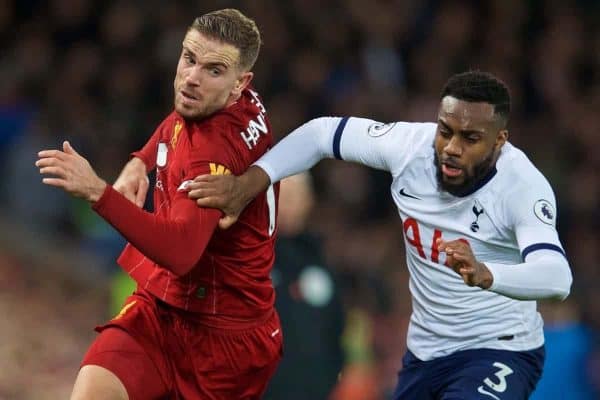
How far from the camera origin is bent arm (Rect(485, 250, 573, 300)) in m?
4.30

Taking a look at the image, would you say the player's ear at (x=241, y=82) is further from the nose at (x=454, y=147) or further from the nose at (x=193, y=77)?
the nose at (x=454, y=147)

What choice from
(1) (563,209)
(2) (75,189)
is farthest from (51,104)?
(2) (75,189)

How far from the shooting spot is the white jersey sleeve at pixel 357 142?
5.07 meters

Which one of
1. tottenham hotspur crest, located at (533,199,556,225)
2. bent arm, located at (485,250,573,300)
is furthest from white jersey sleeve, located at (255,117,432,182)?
bent arm, located at (485,250,573,300)

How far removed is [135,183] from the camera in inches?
199

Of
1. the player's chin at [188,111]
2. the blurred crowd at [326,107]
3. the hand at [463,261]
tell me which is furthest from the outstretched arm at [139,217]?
the blurred crowd at [326,107]

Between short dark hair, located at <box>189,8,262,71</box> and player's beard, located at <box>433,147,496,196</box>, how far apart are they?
874mm

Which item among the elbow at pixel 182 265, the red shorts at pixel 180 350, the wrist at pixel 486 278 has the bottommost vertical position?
the red shorts at pixel 180 350

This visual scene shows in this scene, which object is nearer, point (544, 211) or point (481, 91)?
point (544, 211)

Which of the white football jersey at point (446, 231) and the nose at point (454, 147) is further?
the white football jersey at point (446, 231)

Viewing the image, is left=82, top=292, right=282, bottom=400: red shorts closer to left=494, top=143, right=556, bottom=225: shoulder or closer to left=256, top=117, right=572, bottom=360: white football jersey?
left=256, top=117, right=572, bottom=360: white football jersey

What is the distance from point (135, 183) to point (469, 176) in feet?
4.45

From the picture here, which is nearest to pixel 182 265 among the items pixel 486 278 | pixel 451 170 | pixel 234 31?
pixel 234 31

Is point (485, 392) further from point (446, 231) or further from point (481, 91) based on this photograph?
point (481, 91)
